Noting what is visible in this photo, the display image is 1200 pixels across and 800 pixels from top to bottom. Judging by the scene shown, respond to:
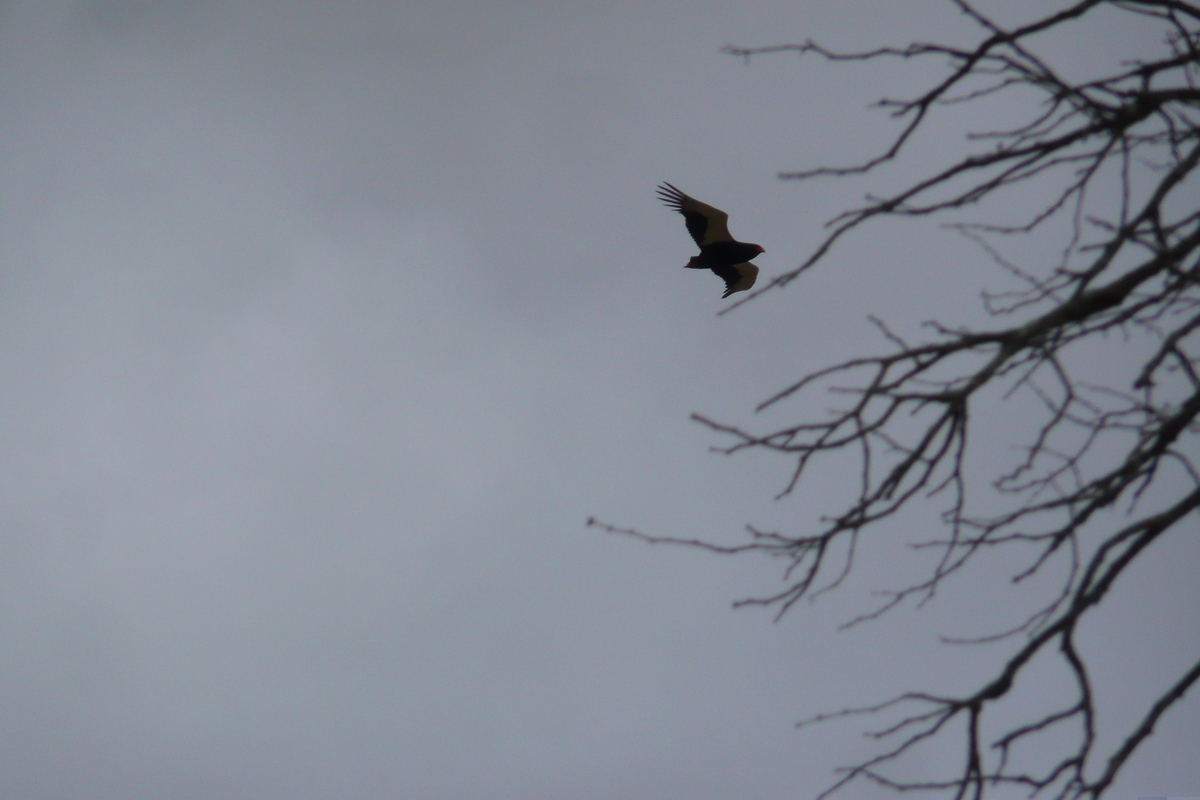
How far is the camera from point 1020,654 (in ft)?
5.85

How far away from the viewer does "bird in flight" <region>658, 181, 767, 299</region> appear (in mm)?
7043

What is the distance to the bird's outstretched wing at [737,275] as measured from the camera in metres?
7.30

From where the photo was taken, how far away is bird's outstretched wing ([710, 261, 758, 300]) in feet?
24.0

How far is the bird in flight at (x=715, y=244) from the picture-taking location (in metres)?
7.04

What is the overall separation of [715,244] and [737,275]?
21.3 inches

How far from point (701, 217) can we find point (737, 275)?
0.60 meters

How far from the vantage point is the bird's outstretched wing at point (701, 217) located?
7.23 metres

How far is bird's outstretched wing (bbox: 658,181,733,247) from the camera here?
23.7 ft

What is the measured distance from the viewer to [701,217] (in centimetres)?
729

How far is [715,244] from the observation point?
6996mm

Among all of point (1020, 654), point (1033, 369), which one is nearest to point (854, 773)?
point (1020, 654)

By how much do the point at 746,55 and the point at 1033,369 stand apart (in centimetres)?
109

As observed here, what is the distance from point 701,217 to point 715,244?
1.35 ft

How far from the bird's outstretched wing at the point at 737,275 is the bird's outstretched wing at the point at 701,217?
27cm
